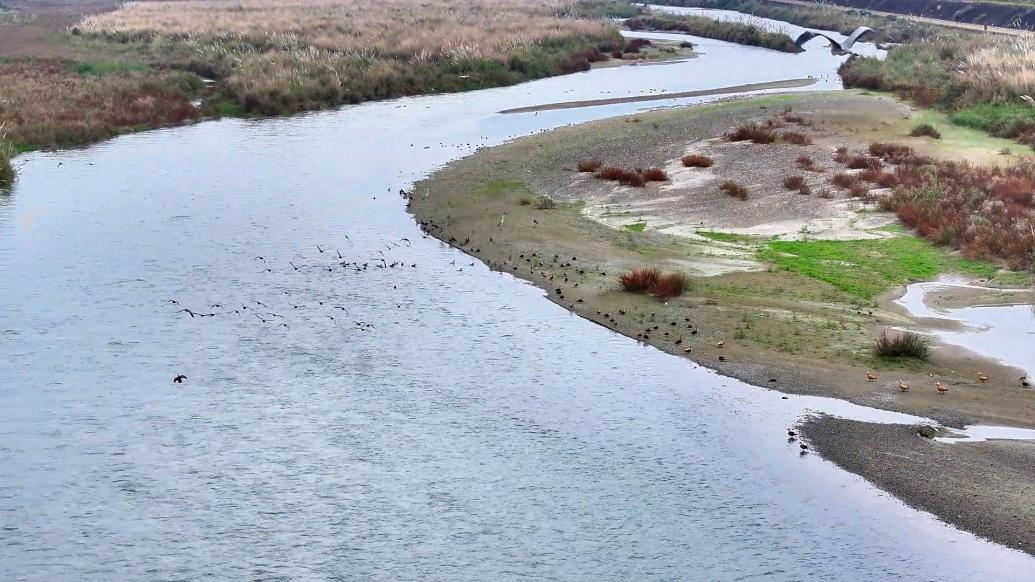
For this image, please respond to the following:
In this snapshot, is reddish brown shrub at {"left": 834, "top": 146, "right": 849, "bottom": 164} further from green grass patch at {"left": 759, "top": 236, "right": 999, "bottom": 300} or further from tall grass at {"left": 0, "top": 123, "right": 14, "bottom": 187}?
tall grass at {"left": 0, "top": 123, "right": 14, "bottom": 187}

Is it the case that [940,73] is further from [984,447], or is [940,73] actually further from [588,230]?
[984,447]

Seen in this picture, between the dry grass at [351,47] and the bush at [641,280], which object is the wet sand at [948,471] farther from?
the dry grass at [351,47]

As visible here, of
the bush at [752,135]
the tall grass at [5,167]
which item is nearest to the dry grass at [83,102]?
the tall grass at [5,167]

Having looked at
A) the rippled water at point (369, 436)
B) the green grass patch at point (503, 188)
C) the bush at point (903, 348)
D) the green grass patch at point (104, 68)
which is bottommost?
the rippled water at point (369, 436)

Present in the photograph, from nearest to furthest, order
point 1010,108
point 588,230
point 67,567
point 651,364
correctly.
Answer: point 67,567 < point 651,364 < point 588,230 < point 1010,108

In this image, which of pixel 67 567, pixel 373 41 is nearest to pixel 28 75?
pixel 373 41

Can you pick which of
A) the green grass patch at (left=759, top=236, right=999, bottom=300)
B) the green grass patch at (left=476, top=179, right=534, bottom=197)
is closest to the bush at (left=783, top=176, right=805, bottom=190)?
the green grass patch at (left=759, top=236, right=999, bottom=300)
